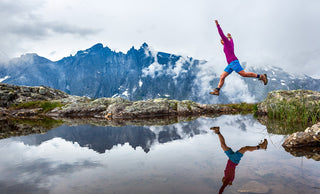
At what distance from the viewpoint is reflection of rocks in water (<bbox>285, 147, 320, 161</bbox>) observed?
15.1 ft

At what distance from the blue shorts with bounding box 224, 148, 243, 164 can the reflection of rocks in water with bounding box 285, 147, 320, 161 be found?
1.39 meters

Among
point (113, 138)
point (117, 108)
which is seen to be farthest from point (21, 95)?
point (113, 138)

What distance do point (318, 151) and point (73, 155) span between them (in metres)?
6.79

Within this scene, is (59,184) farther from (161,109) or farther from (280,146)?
(161,109)

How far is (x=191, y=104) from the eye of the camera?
24891 mm

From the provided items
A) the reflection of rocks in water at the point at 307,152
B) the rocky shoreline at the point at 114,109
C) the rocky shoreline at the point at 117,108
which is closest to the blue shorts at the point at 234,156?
the reflection of rocks in water at the point at 307,152

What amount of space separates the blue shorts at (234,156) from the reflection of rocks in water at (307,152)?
139 cm

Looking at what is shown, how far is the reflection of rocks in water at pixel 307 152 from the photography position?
4.59m

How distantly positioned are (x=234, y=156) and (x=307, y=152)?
200cm

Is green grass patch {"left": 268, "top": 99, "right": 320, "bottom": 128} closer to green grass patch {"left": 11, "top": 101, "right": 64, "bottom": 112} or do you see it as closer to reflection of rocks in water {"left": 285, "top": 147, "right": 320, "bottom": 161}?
reflection of rocks in water {"left": 285, "top": 147, "right": 320, "bottom": 161}

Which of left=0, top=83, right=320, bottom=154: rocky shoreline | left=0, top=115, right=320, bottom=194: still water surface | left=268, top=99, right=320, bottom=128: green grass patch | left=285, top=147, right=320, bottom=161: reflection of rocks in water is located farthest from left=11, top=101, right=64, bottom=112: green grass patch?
left=285, top=147, right=320, bottom=161: reflection of rocks in water

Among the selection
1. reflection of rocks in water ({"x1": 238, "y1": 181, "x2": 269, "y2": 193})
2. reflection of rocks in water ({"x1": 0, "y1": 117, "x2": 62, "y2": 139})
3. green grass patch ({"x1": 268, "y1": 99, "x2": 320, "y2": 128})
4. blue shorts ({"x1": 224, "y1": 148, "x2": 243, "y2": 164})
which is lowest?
reflection of rocks in water ({"x1": 0, "y1": 117, "x2": 62, "y2": 139})

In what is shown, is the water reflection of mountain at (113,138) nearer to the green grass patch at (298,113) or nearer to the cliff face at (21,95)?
the green grass patch at (298,113)

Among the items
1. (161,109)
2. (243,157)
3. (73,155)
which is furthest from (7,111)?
(243,157)
